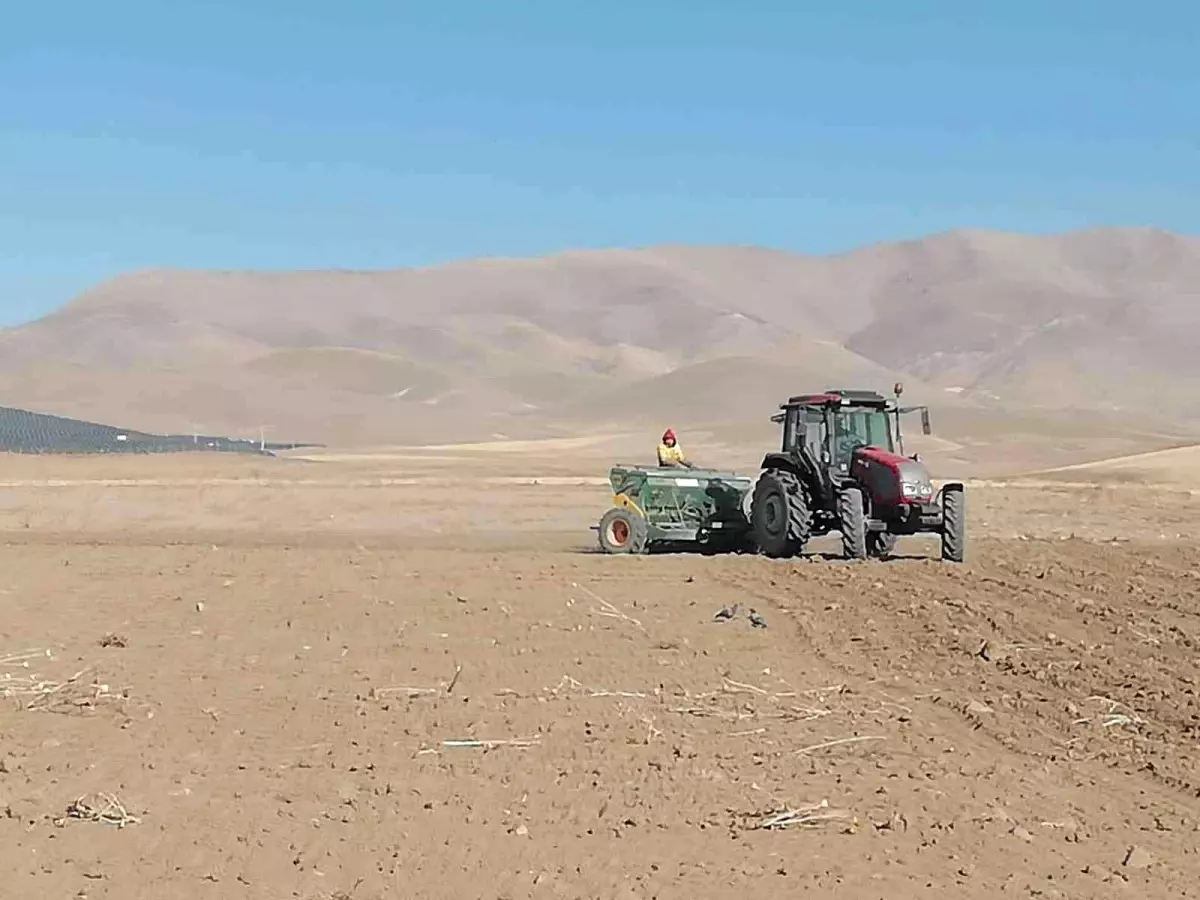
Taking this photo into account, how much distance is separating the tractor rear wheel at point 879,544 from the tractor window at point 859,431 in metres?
1.23

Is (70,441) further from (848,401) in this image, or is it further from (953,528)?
(953,528)

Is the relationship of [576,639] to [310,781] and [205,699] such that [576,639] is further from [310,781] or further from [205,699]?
[310,781]

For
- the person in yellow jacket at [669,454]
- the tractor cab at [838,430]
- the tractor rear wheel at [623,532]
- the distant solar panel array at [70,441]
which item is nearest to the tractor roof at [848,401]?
the tractor cab at [838,430]

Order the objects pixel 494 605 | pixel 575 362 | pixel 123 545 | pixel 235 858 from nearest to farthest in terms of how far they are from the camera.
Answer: pixel 235 858, pixel 494 605, pixel 123 545, pixel 575 362

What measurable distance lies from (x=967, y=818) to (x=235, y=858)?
Answer: 3.31 metres

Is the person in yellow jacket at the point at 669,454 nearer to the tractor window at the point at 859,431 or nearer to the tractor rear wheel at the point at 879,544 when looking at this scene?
the tractor window at the point at 859,431

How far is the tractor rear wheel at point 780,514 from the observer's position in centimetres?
1927

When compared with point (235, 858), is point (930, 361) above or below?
above

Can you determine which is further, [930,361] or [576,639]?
[930,361]

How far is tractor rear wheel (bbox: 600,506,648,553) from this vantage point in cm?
2058

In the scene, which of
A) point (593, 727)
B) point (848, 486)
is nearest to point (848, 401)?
point (848, 486)

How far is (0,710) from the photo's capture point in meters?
10.2

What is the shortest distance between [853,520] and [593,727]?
31.7 feet

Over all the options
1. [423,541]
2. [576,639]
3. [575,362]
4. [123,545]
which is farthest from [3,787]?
[575,362]
